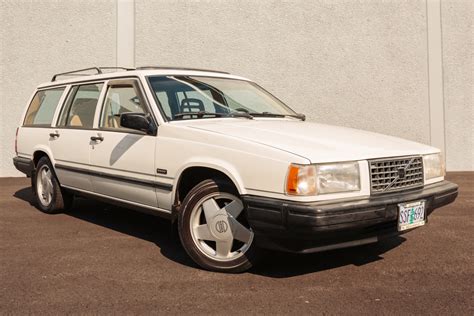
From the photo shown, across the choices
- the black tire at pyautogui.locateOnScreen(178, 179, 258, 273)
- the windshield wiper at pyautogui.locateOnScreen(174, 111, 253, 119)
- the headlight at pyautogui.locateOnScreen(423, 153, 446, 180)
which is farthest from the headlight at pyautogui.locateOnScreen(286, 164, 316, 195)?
the windshield wiper at pyautogui.locateOnScreen(174, 111, 253, 119)

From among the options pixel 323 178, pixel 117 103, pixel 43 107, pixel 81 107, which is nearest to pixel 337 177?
pixel 323 178

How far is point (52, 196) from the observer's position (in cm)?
530

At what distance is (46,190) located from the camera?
17.9 ft

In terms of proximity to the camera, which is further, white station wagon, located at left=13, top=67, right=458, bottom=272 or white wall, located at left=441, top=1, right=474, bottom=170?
white wall, located at left=441, top=1, right=474, bottom=170

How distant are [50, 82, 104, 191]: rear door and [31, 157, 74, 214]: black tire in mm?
247

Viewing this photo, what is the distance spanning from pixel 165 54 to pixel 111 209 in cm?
451

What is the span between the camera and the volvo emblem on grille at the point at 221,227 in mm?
3189

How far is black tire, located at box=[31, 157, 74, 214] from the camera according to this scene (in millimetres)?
5230

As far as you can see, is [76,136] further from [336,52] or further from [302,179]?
[336,52]

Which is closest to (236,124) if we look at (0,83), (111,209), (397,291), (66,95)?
(397,291)

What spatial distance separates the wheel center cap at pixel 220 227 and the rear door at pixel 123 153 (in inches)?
28.4

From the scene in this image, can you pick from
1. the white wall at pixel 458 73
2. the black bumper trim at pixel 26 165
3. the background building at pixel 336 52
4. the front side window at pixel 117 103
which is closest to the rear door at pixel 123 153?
the front side window at pixel 117 103

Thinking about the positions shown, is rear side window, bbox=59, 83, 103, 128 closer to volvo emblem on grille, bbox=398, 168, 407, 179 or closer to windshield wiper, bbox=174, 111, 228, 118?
windshield wiper, bbox=174, 111, 228, 118

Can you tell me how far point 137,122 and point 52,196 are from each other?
2315 millimetres
